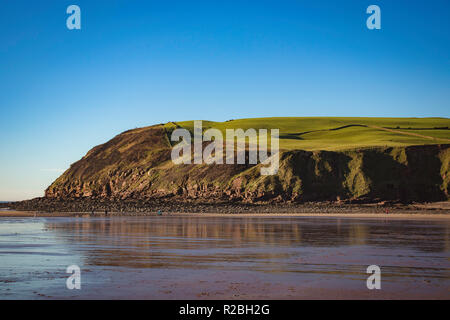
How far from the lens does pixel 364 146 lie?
83.1m

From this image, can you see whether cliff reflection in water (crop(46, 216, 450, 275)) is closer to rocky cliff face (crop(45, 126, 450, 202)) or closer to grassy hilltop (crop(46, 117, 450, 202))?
rocky cliff face (crop(45, 126, 450, 202))

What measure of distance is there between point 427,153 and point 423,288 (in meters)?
69.5

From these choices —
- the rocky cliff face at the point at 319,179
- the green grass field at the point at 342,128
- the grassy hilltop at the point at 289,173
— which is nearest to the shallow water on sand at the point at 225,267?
the rocky cliff face at the point at 319,179

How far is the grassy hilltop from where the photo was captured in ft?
242

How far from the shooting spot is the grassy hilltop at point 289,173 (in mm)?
73750

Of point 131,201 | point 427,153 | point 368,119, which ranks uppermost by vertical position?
point 368,119

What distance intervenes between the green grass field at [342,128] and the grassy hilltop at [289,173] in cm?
74

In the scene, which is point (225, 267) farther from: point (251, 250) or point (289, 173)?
point (289, 173)

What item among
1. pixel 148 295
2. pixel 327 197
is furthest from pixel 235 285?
pixel 327 197

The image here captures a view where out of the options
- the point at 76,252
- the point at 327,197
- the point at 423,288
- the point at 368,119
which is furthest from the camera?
the point at 368,119

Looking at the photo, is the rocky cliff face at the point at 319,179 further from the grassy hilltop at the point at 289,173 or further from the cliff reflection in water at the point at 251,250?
the cliff reflection in water at the point at 251,250

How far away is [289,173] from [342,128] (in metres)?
59.0

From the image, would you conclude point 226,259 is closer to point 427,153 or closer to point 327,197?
point 327,197

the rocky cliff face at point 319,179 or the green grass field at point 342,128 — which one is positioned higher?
the green grass field at point 342,128
